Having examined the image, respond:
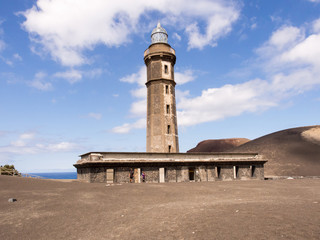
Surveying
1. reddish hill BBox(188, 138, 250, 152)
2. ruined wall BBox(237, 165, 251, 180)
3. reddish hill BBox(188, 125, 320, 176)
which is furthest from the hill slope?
reddish hill BBox(188, 138, 250, 152)

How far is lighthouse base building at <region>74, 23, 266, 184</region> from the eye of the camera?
22.2 metres

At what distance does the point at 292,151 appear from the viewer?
59.5 metres

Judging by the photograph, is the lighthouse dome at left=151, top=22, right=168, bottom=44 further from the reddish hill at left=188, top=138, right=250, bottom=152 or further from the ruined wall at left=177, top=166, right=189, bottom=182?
the reddish hill at left=188, top=138, right=250, bottom=152

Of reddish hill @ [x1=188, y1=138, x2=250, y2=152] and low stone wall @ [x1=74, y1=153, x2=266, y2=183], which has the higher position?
reddish hill @ [x1=188, y1=138, x2=250, y2=152]

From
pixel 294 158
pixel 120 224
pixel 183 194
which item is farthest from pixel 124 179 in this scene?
pixel 294 158

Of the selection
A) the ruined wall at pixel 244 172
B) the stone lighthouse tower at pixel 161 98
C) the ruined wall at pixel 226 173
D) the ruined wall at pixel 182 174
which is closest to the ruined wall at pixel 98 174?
the stone lighthouse tower at pixel 161 98

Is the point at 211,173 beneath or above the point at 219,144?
beneath

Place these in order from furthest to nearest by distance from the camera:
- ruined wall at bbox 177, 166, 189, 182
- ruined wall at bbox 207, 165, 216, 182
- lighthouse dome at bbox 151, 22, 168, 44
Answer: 1. lighthouse dome at bbox 151, 22, 168, 44
2. ruined wall at bbox 207, 165, 216, 182
3. ruined wall at bbox 177, 166, 189, 182

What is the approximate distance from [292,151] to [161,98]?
4717 centimetres

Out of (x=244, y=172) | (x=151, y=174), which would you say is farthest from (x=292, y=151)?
(x=151, y=174)

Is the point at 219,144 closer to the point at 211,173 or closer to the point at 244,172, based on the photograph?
A: the point at 244,172

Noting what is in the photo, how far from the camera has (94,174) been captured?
21266mm

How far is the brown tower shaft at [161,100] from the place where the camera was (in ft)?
91.8

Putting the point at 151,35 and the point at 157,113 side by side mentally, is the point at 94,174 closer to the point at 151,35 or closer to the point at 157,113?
the point at 157,113
